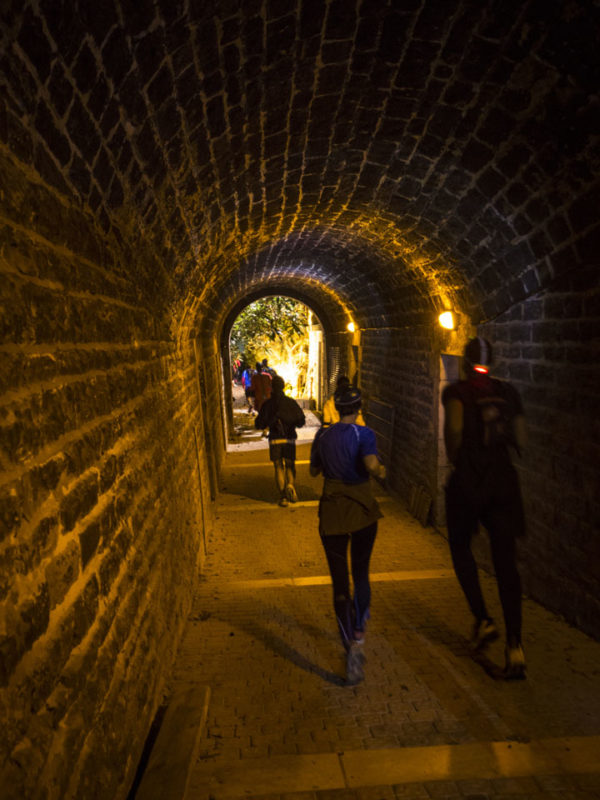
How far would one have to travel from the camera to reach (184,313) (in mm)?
6105

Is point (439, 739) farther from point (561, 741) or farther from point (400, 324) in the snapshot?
point (400, 324)

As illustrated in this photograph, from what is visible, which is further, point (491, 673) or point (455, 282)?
point (455, 282)

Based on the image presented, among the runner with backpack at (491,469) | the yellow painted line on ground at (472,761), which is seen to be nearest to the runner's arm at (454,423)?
the runner with backpack at (491,469)

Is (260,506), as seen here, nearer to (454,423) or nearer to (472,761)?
(454,423)

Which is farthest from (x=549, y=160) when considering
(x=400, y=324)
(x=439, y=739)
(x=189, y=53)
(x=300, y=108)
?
(x=400, y=324)

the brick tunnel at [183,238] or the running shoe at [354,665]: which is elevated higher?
the brick tunnel at [183,238]

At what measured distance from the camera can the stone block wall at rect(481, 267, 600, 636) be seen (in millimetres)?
4039

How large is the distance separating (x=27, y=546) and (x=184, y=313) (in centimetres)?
472

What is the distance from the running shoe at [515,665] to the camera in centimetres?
348

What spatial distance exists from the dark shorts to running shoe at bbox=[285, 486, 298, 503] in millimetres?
550

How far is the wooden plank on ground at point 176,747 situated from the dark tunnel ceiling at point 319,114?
2.82m

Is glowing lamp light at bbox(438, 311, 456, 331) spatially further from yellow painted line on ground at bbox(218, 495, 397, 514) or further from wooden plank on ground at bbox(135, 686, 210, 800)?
wooden plank on ground at bbox(135, 686, 210, 800)

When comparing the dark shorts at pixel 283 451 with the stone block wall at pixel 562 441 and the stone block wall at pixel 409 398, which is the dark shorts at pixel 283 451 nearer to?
the stone block wall at pixel 409 398

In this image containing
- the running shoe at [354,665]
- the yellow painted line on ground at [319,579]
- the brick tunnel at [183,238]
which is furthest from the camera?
the yellow painted line on ground at [319,579]
